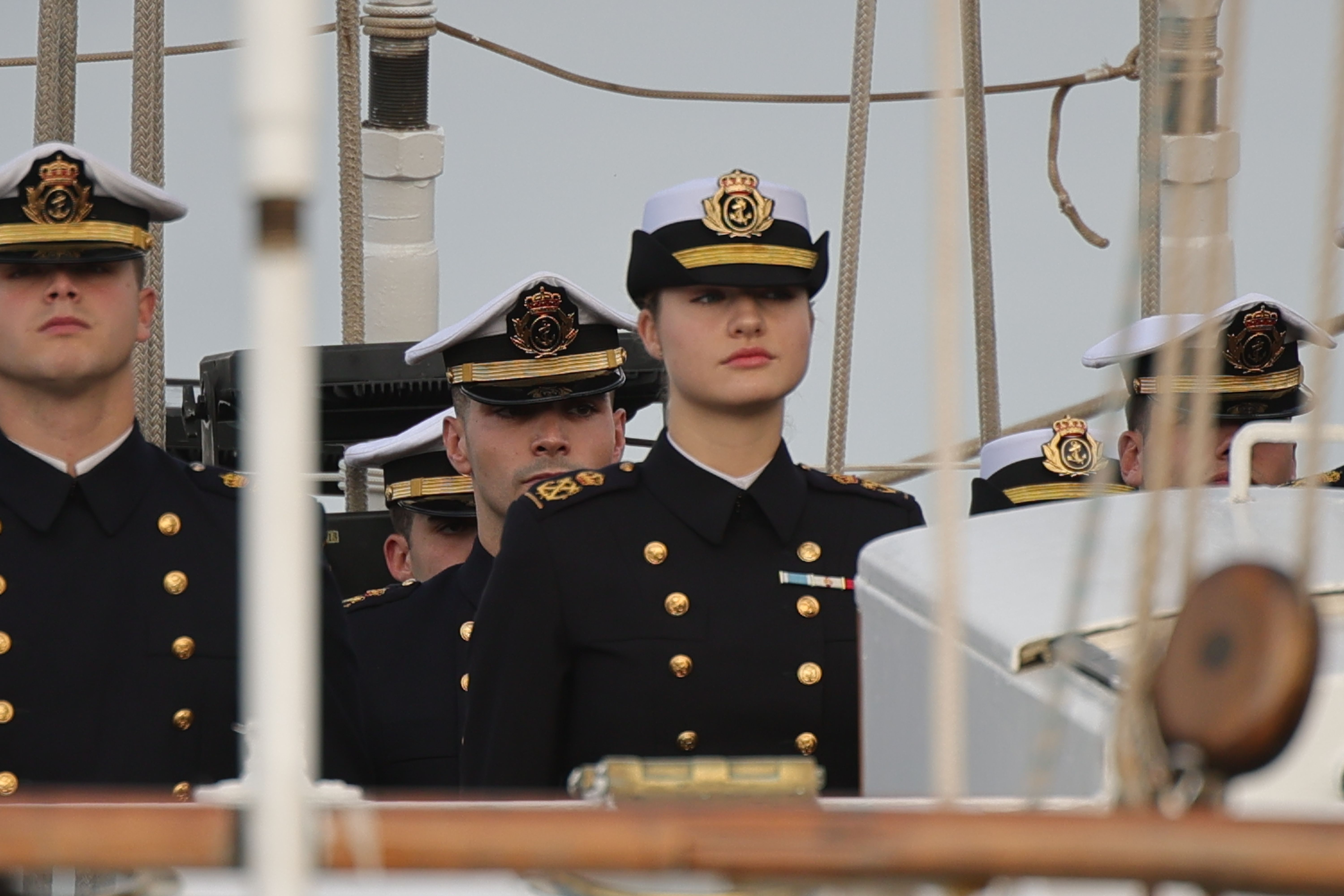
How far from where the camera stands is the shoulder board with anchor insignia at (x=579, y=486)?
7.69ft

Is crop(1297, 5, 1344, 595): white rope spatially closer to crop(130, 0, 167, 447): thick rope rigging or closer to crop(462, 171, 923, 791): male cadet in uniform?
crop(462, 171, 923, 791): male cadet in uniform

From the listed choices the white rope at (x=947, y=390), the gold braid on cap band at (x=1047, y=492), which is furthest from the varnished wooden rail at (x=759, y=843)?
the gold braid on cap band at (x=1047, y=492)

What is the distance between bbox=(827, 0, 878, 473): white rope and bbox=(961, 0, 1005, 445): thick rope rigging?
0.69ft

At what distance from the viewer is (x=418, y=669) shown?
9.08 ft

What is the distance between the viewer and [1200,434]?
46.6 inches

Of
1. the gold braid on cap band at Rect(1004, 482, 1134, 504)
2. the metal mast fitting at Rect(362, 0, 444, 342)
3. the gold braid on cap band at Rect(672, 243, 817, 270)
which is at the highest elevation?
the metal mast fitting at Rect(362, 0, 444, 342)

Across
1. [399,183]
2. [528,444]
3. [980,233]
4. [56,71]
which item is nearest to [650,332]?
[528,444]

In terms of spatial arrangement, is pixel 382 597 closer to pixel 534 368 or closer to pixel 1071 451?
pixel 534 368

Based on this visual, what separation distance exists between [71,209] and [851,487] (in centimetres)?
87

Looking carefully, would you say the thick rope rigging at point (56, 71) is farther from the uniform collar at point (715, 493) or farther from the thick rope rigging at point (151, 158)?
the uniform collar at point (715, 493)

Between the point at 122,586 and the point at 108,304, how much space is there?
0.96 ft

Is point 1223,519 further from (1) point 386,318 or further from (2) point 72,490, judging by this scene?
(1) point 386,318

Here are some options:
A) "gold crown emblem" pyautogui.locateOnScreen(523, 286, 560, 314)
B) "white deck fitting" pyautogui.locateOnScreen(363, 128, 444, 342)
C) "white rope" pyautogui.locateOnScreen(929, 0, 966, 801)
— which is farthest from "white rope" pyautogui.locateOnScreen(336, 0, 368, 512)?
"white rope" pyautogui.locateOnScreen(929, 0, 966, 801)

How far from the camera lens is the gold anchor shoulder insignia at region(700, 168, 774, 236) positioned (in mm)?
2348
